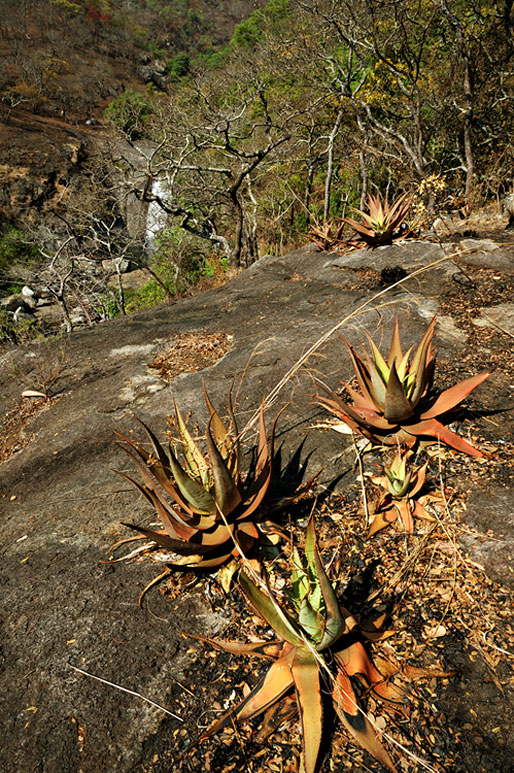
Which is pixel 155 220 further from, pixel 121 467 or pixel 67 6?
pixel 67 6

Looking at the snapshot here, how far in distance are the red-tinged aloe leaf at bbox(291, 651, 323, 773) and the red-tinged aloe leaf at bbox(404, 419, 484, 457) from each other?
1282mm

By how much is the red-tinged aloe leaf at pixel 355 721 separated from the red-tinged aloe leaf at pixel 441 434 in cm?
126

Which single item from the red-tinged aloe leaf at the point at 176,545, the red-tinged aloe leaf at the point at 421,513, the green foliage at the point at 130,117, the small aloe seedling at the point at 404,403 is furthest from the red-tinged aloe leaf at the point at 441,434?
the green foliage at the point at 130,117

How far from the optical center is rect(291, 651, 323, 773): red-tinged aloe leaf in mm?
Answer: 1178

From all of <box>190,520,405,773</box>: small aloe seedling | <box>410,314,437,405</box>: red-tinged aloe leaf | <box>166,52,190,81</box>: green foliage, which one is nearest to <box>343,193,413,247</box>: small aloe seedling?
<box>410,314,437,405</box>: red-tinged aloe leaf

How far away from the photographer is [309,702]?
1247mm

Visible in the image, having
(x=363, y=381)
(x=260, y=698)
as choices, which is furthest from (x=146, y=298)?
(x=260, y=698)

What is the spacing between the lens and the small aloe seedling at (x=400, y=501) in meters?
1.94

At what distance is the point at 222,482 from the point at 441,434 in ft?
3.84

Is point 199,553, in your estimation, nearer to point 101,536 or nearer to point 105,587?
point 105,587

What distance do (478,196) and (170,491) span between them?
702 cm

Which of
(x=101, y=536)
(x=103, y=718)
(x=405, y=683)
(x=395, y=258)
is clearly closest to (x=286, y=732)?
(x=405, y=683)

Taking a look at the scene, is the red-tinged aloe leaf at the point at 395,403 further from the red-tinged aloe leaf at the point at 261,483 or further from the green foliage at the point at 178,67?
the green foliage at the point at 178,67

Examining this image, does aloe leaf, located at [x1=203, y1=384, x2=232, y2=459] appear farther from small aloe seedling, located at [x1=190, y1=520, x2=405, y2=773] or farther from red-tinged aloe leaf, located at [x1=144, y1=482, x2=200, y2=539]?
small aloe seedling, located at [x1=190, y1=520, x2=405, y2=773]
